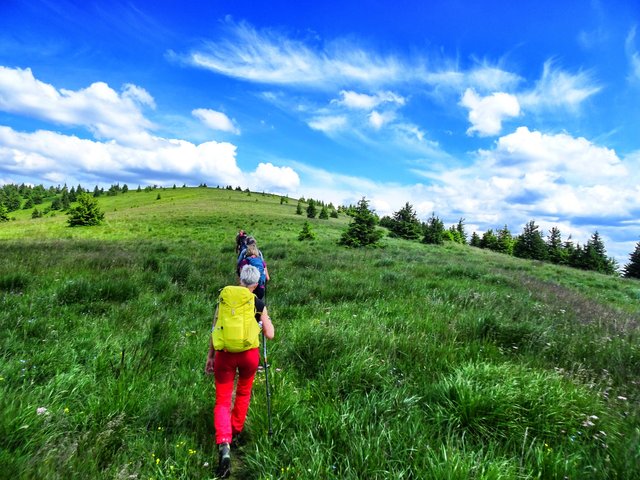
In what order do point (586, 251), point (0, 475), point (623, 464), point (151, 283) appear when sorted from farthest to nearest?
1. point (586, 251)
2. point (151, 283)
3. point (623, 464)
4. point (0, 475)

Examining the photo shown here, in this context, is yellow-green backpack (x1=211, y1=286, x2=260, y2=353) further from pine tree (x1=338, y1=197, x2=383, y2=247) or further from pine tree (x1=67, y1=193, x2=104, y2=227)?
pine tree (x1=67, y1=193, x2=104, y2=227)

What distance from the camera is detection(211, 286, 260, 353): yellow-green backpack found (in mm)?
2967

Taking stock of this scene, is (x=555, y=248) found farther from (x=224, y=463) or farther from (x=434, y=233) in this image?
(x=224, y=463)

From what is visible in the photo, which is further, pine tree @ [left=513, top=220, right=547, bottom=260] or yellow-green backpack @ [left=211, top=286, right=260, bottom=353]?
pine tree @ [left=513, top=220, right=547, bottom=260]

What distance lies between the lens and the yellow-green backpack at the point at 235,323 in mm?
2967

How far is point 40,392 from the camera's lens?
3.05 m

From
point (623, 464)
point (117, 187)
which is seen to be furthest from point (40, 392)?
point (117, 187)

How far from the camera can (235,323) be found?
2.97 metres

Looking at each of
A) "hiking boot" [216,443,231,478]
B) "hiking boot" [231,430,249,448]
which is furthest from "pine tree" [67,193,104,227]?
"hiking boot" [216,443,231,478]

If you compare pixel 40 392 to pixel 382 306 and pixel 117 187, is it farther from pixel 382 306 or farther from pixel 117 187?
pixel 117 187

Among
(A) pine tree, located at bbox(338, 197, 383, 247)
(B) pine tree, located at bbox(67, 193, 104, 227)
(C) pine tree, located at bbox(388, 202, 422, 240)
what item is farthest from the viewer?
(C) pine tree, located at bbox(388, 202, 422, 240)

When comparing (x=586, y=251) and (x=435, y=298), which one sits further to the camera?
(x=586, y=251)

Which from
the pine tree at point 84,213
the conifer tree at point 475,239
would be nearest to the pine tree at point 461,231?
the conifer tree at point 475,239

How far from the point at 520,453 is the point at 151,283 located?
27.4 ft
